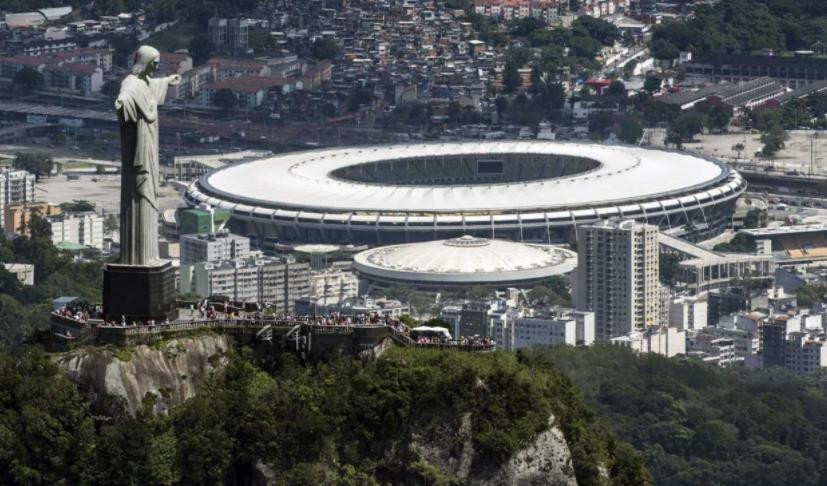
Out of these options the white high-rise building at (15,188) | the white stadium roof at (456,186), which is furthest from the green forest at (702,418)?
the white high-rise building at (15,188)

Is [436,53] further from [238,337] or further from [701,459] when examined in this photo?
[238,337]

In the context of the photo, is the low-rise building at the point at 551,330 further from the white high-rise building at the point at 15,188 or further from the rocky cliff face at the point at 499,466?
the rocky cliff face at the point at 499,466

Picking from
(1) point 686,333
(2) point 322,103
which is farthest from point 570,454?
(2) point 322,103

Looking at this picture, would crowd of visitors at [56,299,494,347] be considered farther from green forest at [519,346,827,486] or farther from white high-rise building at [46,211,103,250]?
white high-rise building at [46,211,103,250]

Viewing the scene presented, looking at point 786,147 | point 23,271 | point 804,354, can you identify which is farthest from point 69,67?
point 804,354

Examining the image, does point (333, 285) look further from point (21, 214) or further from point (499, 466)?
point (499, 466)

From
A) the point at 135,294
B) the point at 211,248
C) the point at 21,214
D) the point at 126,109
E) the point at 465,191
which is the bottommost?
the point at 21,214

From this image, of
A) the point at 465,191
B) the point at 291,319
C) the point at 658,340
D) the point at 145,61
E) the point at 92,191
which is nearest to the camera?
the point at 145,61
